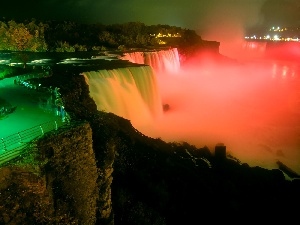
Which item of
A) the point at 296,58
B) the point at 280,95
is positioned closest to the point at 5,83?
the point at 280,95

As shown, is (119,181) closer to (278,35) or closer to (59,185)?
(59,185)

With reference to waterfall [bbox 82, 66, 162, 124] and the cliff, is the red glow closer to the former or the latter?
waterfall [bbox 82, 66, 162, 124]

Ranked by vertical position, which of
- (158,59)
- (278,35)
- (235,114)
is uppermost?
(158,59)

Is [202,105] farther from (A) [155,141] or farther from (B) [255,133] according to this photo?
(A) [155,141]

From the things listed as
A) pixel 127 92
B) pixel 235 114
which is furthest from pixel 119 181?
pixel 235 114

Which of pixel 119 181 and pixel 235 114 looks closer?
pixel 119 181

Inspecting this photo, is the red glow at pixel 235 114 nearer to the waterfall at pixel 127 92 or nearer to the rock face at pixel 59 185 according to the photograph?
the waterfall at pixel 127 92

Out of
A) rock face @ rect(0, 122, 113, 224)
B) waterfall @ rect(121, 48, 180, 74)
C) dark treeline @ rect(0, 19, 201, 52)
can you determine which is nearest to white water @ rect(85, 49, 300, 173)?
waterfall @ rect(121, 48, 180, 74)
